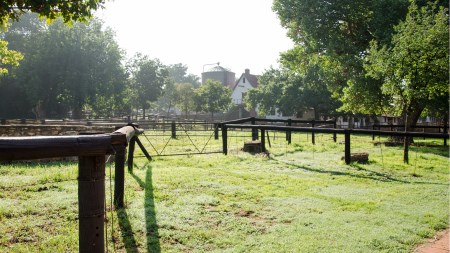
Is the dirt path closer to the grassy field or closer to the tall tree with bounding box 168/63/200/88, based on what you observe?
the grassy field

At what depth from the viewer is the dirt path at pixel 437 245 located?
152 inches

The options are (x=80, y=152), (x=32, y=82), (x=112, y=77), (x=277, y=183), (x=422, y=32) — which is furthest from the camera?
(x=112, y=77)

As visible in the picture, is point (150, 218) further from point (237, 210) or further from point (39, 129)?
point (39, 129)

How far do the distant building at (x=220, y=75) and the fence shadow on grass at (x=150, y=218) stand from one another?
270 ft

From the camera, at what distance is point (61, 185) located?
645 cm

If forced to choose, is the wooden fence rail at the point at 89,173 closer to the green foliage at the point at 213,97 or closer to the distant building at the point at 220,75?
the green foliage at the point at 213,97

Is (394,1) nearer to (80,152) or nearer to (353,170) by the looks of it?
(353,170)

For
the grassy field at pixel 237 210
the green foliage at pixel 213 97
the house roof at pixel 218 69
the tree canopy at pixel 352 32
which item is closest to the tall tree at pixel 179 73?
the house roof at pixel 218 69

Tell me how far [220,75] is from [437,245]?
285 ft

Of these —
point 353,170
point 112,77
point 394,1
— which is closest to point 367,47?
point 394,1

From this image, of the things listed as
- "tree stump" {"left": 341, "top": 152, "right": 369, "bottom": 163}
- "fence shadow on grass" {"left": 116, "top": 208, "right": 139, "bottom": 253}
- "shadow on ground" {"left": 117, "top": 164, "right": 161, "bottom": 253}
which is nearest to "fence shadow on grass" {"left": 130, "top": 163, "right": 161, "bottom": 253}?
"shadow on ground" {"left": 117, "top": 164, "right": 161, "bottom": 253}

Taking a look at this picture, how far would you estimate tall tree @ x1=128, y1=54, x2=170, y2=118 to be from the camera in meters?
55.8

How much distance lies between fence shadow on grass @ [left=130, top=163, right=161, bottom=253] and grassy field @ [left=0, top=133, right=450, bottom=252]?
0.01 metres

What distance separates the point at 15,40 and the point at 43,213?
159 feet
